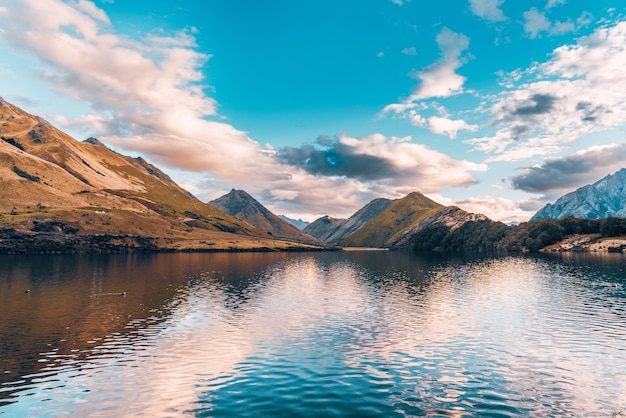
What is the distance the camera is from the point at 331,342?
52281mm

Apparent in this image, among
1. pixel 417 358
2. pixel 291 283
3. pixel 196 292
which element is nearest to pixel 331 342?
pixel 417 358

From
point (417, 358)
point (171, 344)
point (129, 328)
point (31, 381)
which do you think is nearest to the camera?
point (31, 381)

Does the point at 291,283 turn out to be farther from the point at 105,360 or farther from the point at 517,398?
the point at 517,398

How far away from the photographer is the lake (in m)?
31.7

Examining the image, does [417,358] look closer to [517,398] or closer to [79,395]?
[517,398]

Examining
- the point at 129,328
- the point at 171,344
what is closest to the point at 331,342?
the point at 171,344

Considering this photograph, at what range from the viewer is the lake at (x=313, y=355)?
31719mm

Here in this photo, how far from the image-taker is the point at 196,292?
4038 inches

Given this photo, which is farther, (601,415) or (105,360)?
(105,360)

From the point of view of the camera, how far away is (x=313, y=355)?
4612cm

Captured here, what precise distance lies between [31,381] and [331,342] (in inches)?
1346

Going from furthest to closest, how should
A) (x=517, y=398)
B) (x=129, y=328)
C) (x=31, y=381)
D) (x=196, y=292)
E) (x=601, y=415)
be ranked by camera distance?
(x=196, y=292), (x=129, y=328), (x=31, y=381), (x=517, y=398), (x=601, y=415)

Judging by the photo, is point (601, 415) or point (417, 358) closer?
point (601, 415)

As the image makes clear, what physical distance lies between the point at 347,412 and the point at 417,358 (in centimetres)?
1780
